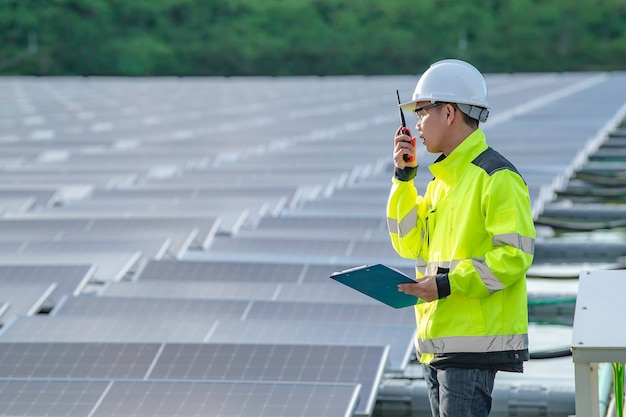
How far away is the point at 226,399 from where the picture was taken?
729 centimetres

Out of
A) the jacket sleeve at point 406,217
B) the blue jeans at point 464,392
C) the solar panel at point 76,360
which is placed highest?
the jacket sleeve at point 406,217

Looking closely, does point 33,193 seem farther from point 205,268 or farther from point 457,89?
point 457,89

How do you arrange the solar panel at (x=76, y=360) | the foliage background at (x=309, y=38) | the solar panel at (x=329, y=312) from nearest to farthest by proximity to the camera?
the solar panel at (x=76, y=360) → the solar panel at (x=329, y=312) → the foliage background at (x=309, y=38)

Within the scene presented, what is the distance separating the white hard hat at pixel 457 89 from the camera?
16.3 ft

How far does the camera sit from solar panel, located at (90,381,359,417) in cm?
712

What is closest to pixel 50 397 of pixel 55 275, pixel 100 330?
pixel 100 330

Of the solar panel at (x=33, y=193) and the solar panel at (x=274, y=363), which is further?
the solar panel at (x=33, y=193)

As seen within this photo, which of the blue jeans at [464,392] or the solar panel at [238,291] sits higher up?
the blue jeans at [464,392]

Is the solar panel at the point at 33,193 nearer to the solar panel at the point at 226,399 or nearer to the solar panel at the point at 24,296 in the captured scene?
the solar panel at the point at 24,296

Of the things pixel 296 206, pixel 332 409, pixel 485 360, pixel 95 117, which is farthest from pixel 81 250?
pixel 95 117

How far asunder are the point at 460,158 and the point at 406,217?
345mm

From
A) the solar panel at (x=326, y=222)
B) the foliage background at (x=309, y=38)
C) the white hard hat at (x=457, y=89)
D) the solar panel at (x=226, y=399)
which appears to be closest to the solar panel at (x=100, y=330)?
the solar panel at (x=226, y=399)

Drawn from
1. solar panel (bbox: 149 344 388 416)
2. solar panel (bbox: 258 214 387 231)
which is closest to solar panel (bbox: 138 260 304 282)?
solar panel (bbox: 258 214 387 231)

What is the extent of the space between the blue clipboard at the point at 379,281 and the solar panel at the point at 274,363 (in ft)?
9.10
